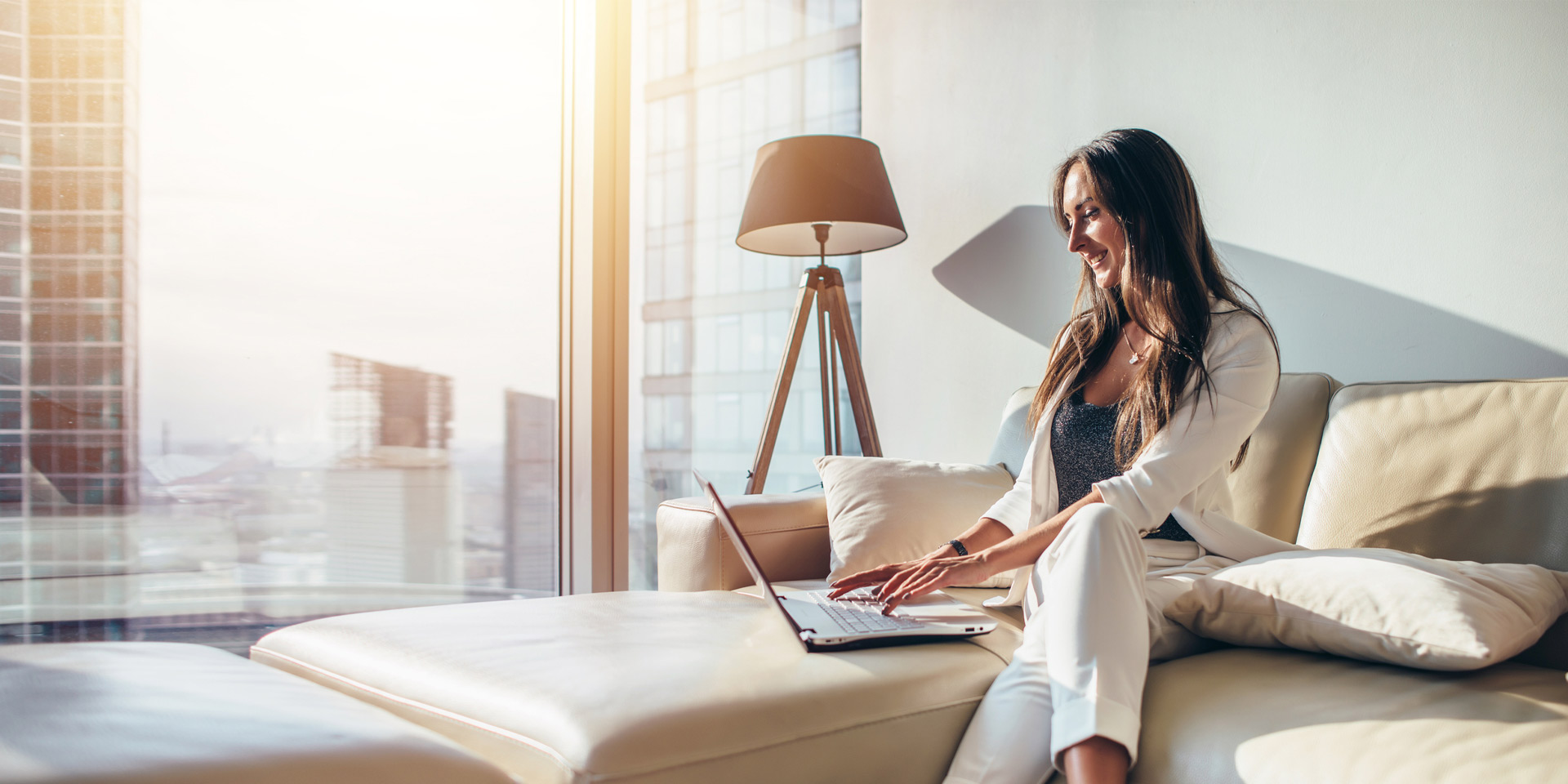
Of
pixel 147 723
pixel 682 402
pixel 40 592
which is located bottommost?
pixel 40 592

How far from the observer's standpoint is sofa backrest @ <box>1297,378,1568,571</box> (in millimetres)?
1250

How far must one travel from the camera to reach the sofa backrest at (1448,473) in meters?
1.25

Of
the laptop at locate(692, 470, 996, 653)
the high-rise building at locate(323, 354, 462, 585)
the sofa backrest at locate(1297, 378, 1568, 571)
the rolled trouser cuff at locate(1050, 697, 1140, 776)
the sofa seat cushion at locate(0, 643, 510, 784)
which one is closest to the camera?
the sofa seat cushion at locate(0, 643, 510, 784)

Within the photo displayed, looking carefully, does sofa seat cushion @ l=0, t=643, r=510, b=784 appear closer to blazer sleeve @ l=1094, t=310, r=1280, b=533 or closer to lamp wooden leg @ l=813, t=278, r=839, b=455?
blazer sleeve @ l=1094, t=310, r=1280, b=533

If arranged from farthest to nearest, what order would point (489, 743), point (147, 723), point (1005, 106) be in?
point (1005, 106) → point (489, 743) → point (147, 723)

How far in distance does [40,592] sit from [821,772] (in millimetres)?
1897

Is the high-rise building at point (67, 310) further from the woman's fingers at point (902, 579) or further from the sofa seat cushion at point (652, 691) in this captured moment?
the woman's fingers at point (902, 579)

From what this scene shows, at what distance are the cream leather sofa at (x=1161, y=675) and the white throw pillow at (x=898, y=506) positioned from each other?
0.95 ft

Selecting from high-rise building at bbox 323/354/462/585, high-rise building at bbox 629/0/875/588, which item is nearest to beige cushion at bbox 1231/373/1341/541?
high-rise building at bbox 629/0/875/588

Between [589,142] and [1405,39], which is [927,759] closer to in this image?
[1405,39]

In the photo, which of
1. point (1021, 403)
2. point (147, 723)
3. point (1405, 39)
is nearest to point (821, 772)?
point (147, 723)

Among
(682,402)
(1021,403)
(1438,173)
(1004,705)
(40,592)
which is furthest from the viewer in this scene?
(682,402)

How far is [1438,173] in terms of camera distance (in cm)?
170

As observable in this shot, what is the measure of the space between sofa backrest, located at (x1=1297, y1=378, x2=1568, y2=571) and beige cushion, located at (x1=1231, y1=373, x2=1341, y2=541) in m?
0.03
